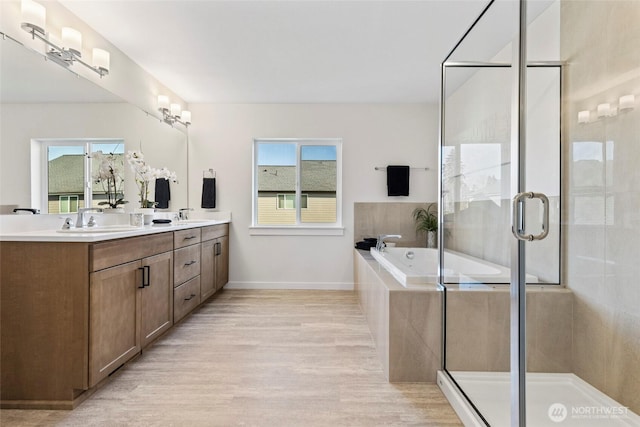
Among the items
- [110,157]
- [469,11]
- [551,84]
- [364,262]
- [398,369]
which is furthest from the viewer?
[364,262]

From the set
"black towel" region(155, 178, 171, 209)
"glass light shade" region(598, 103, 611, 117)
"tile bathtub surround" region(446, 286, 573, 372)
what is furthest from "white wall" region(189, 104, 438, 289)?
"glass light shade" region(598, 103, 611, 117)

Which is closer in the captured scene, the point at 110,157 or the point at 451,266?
the point at 451,266

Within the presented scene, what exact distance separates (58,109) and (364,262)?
2.52 m

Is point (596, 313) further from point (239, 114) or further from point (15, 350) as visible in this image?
point (239, 114)

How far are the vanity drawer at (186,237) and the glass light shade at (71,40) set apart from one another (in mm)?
1336

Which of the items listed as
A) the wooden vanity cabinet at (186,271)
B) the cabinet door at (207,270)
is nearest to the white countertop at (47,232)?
the wooden vanity cabinet at (186,271)

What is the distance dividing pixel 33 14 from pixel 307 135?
8.81ft

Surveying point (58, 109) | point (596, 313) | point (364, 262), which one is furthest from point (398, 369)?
point (58, 109)

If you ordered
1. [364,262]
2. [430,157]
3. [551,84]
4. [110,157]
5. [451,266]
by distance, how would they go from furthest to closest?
1. [430,157]
2. [364,262]
3. [110,157]
4. [451,266]
5. [551,84]

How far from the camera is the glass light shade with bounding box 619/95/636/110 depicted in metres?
1.48

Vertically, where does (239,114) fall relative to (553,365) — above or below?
above

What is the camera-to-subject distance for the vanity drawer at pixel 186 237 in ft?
8.89

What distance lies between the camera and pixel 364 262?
3219 millimetres

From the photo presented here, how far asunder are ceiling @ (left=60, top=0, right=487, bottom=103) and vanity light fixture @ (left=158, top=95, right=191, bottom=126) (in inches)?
7.7
